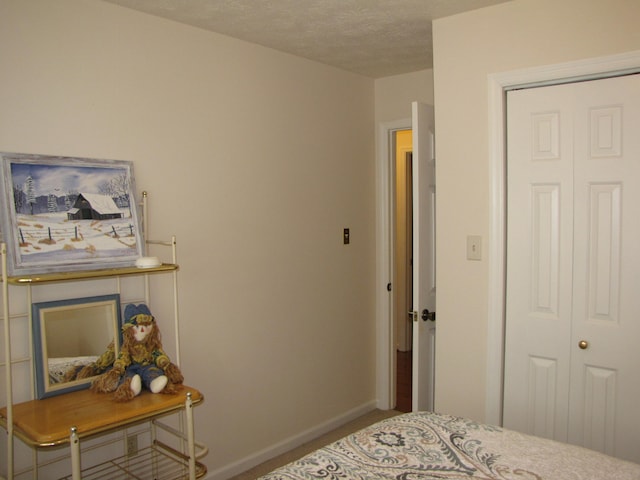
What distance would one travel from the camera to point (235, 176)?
124 inches

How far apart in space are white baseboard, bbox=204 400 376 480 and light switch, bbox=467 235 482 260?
168cm

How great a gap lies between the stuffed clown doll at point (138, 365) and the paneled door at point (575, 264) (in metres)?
1.61

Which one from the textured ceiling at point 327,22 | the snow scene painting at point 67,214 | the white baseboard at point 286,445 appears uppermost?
the textured ceiling at point 327,22

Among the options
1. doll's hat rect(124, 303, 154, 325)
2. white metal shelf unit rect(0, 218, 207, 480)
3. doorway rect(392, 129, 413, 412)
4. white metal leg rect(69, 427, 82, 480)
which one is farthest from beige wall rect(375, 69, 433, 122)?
white metal leg rect(69, 427, 82, 480)

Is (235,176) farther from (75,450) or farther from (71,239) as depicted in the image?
(75,450)

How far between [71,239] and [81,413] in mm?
697

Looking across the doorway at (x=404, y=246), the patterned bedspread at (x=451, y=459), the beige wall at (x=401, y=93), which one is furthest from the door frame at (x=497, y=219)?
the doorway at (x=404, y=246)

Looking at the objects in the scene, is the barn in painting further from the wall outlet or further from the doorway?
the doorway

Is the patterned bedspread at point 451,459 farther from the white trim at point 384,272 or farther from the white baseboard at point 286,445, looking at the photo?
the white trim at point 384,272

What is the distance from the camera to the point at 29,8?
2291 mm

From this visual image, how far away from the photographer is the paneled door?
2.37 meters

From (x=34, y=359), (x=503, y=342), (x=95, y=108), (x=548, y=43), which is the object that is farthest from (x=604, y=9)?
(x=34, y=359)

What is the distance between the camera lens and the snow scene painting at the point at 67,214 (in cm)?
217

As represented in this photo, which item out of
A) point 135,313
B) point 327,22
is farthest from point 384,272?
point 135,313
